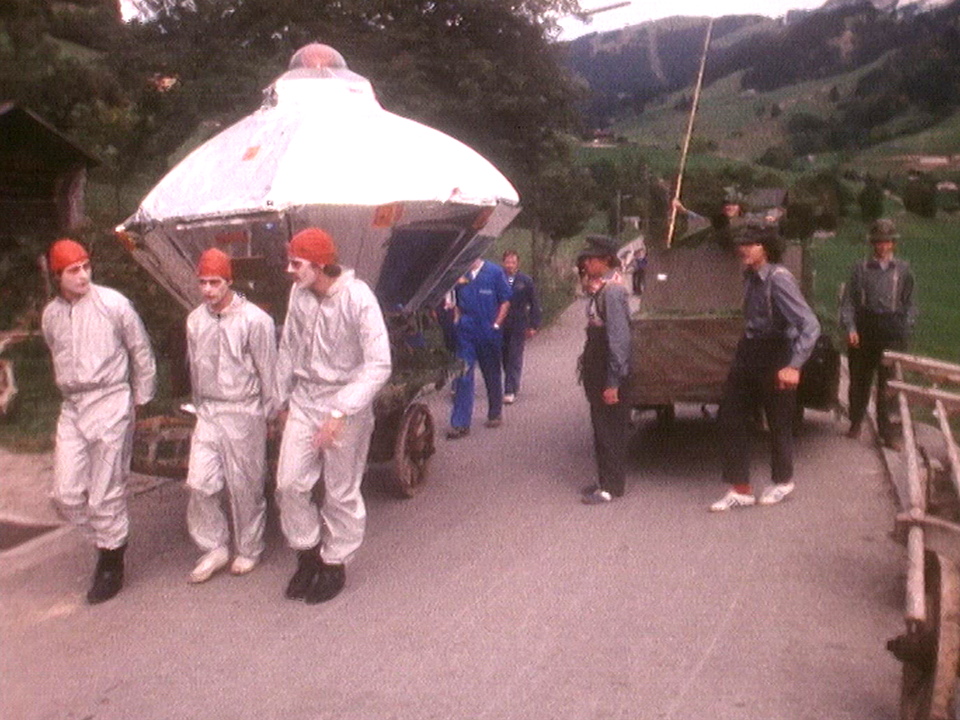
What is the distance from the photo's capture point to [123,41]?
17641mm

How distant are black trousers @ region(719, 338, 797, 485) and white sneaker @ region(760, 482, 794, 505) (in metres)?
0.08

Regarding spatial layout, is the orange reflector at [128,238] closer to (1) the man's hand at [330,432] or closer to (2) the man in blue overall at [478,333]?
(2) the man in blue overall at [478,333]

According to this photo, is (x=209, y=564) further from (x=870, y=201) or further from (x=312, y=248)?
(x=870, y=201)

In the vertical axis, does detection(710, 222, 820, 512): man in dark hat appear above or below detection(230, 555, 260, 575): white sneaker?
above

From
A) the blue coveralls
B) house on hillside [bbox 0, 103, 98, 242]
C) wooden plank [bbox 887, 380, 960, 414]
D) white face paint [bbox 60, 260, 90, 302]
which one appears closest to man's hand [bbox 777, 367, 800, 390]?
wooden plank [bbox 887, 380, 960, 414]

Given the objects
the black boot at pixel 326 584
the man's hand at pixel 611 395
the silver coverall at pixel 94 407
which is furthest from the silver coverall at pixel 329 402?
the man's hand at pixel 611 395

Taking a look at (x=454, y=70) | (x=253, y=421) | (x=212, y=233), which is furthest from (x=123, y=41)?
(x=253, y=421)

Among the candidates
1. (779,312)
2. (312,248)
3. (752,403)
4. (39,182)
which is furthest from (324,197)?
(39,182)

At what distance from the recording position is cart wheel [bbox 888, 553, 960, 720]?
387 centimetres

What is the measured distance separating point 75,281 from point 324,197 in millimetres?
2041

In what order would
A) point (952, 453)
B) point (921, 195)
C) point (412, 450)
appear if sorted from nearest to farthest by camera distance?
point (952, 453) → point (412, 450) → point (921, 195)

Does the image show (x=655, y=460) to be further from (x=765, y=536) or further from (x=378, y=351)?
(x=378, y=351)

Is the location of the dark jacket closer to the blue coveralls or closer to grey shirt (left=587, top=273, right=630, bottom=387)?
the blue coveralls

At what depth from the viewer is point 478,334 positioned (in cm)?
1096
